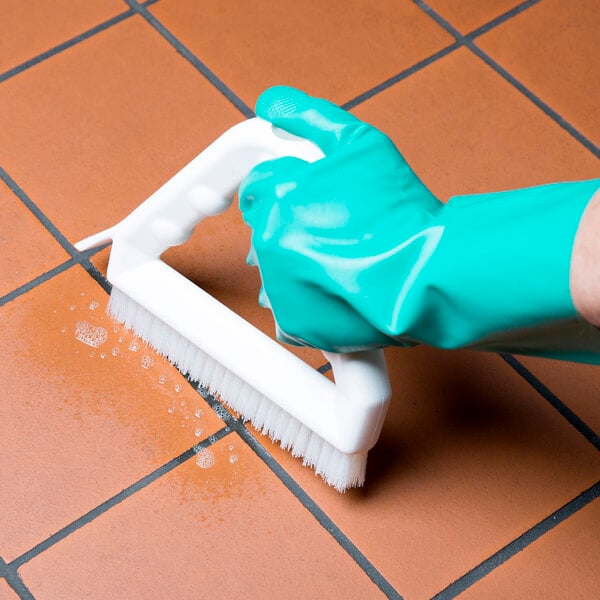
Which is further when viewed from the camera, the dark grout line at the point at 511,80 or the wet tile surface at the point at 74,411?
the dark grout line at the point at 511,80

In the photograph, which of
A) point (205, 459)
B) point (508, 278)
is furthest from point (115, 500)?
point (508, 278)

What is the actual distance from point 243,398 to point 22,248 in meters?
0.27

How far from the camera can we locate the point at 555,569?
0.85 metres

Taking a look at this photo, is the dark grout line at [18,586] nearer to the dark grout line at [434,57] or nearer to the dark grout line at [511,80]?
the dark grout line at [434,57]

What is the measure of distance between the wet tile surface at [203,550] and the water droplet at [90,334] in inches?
5.8

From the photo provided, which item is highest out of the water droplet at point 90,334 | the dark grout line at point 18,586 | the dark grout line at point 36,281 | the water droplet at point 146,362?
the dark grout line at point 36,281

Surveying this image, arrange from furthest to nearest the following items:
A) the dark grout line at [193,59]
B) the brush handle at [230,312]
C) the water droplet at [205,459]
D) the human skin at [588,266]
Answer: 1. the dark grout line at [193,59]
2. the water droplet at [205,459]
3. the brush handle at [230,312]
4. the human skin at [588,266]

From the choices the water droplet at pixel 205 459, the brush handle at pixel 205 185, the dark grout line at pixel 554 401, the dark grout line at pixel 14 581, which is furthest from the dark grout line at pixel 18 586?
the dark grout line at pixel 554 401

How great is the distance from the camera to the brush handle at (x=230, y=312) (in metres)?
0.78

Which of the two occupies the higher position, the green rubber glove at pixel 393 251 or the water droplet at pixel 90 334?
the green rubber glove at pixel 393 251

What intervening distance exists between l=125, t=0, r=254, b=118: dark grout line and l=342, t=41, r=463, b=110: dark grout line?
111 mm

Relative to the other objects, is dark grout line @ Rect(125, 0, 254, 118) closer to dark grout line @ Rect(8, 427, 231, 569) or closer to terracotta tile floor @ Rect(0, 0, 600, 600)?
terracotta tile floor @ Rect(0, 0, 600, 600)

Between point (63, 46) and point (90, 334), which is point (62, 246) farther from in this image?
point (63, 46)

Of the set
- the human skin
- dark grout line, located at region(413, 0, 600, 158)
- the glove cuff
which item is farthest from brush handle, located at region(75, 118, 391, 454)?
dark grout line, located at region(413, 0, 600, 158)
